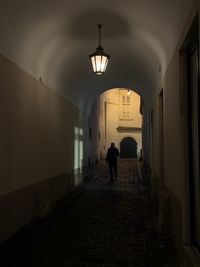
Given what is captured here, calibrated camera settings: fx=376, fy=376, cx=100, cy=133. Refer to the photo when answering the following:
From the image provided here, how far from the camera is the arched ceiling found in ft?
21.2

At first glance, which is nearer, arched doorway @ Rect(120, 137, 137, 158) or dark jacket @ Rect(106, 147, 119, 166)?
dark jacket @ Rect(106, 147, 119, 166)

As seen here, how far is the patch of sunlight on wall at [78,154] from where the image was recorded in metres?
15.2

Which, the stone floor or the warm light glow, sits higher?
the warm light glow

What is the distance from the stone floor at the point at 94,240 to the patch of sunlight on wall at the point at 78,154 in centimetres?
400

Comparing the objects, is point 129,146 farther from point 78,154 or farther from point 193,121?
point 193,121

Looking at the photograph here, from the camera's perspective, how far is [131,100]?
42406 millimetres

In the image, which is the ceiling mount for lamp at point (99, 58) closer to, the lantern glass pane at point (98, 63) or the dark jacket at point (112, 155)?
the lantern glass pane at point (98, 63)

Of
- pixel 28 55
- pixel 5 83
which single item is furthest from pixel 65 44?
pixel 5 83

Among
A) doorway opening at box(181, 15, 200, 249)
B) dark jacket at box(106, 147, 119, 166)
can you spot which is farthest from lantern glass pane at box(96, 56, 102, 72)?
dark jacket at box(106, 147, 119, 166)

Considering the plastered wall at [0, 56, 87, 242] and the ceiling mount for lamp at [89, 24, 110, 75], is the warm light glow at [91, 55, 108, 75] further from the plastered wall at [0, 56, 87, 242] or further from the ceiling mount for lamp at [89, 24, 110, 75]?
the plastered wall at [0, 56, 87, 242]

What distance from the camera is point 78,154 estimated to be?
16.1m

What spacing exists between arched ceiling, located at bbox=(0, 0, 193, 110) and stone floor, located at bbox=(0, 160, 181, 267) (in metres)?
3.39

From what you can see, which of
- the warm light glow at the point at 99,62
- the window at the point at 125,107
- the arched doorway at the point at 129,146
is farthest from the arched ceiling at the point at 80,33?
the arched doorway at the point at 129,146

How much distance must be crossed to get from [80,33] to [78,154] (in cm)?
776
